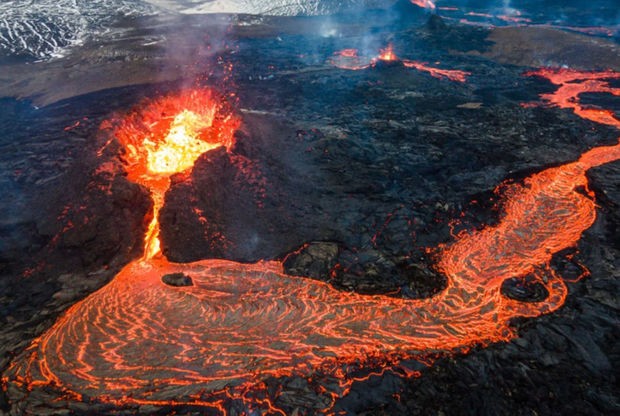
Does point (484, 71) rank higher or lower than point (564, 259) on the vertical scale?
higher

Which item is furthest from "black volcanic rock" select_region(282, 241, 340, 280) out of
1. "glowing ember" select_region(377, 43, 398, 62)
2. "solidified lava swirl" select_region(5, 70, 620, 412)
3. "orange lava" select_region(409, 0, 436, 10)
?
"orange lava" select_region(409, 0, 436, 10)

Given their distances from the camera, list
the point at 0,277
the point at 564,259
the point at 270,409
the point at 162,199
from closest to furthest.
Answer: the point at 270,409, the point at 0,277, the point at 564,259, the point at 162,199

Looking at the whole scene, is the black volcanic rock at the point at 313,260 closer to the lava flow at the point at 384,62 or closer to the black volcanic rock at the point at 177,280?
the black volcanic rock at the point at 177,280

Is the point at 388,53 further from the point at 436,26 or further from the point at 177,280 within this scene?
the point at 177,280

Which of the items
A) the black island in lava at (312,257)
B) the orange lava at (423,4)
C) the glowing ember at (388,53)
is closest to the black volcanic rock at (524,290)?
the black island in lava at (312,257)

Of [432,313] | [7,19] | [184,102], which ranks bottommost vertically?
[432,313]

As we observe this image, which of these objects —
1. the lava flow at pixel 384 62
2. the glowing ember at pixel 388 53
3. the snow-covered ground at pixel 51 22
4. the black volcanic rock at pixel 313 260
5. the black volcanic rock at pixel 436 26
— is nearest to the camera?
the black volcanic rock at pixel 313 260

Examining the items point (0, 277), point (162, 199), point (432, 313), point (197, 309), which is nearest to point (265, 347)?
point (197, 309)

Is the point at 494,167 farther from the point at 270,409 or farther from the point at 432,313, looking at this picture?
the point at 270,409
